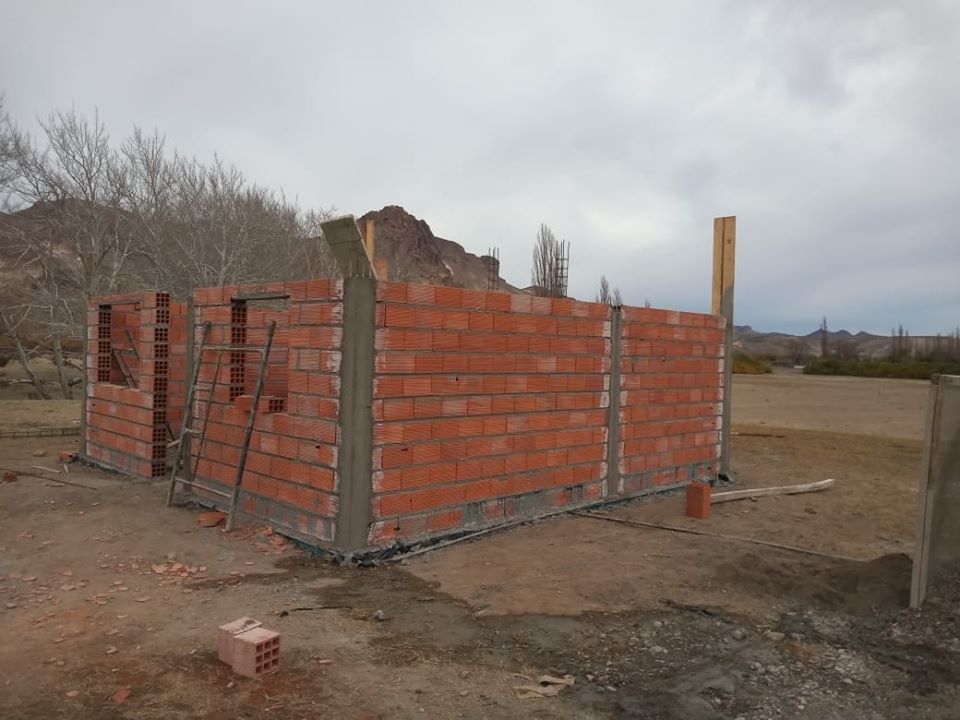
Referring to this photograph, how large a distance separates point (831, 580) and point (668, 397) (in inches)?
142

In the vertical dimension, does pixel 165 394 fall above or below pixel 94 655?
above

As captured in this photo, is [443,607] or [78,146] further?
[78,146]

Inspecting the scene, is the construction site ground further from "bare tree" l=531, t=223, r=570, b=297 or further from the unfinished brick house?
"bare tree" l=531, t=223, r=570, b=297

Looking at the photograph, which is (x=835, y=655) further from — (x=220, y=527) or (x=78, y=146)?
(x=78, y=146)

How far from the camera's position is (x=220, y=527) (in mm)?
6332

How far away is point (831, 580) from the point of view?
5070 millimetres

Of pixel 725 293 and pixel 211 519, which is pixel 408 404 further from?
pixel 725 293

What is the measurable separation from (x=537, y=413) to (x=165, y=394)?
4.57m

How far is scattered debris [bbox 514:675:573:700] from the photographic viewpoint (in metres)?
3.36

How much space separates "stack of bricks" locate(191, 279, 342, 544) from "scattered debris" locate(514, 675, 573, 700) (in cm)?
246

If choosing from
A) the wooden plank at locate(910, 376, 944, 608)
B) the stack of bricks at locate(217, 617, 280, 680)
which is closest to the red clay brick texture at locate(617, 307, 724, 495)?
the wooden plank at locate(910, 376, 944, 608)

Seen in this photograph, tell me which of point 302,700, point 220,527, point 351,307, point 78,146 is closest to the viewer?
point 302,700

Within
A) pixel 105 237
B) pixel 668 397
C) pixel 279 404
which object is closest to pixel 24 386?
pixel 105 237

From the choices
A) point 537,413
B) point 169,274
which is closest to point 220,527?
point 537,413
